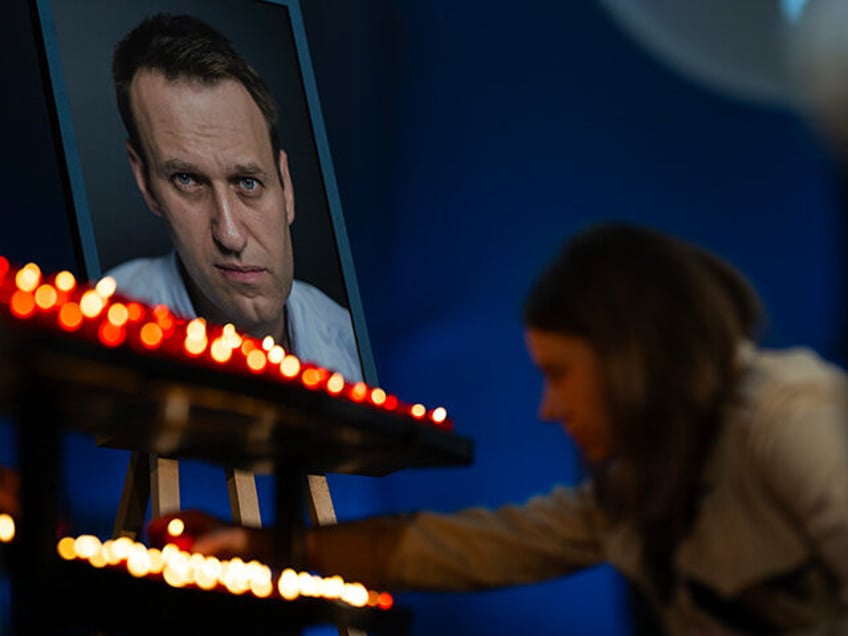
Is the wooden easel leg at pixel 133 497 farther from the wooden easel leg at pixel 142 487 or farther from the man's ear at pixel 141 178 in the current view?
the man's ear at pixel 141 178

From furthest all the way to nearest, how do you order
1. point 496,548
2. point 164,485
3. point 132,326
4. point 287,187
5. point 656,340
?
point 287,187, point 164,485, point 496,548, point 656,340, point 132,326

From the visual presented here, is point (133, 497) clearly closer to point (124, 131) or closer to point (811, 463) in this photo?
point (124, 131)

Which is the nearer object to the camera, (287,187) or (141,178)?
(141,178)

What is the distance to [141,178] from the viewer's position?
2.23m

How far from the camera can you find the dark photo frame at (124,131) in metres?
2.09

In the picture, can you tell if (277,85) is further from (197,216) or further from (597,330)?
(597,330)

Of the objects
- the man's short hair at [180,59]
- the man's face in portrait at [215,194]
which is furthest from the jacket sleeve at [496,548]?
the man's short hair at [180,59]

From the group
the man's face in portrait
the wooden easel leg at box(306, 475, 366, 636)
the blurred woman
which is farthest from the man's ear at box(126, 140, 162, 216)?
the blurred woman

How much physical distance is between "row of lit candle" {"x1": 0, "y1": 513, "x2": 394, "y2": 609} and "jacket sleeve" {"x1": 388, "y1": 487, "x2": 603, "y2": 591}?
118mm

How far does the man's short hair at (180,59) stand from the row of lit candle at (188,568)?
1.26m

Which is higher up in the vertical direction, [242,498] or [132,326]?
[242,498]

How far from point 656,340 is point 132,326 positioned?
480mm

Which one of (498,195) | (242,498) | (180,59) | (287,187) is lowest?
(242,498)

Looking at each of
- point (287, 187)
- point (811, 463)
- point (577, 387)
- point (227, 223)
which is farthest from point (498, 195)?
point (811, 463)
